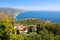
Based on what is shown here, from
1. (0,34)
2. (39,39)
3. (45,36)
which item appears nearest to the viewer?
(0,34)

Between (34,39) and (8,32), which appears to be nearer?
(8,32)

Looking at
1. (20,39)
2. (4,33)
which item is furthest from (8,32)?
(20,39)

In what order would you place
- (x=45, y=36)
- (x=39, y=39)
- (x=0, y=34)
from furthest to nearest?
1. (x=45, y=36)
2. (x=39, y=39)
3. (x=0, y=34)

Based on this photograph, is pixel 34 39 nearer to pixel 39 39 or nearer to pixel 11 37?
pixel 39 39

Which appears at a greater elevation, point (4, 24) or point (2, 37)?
point (4, 24)

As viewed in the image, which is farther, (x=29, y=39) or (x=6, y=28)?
(x=29, y=39)

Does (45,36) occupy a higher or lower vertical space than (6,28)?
lower

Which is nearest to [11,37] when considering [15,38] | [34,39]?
[15,38]

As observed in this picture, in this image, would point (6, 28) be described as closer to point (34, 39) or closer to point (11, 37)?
point (11, 37)
